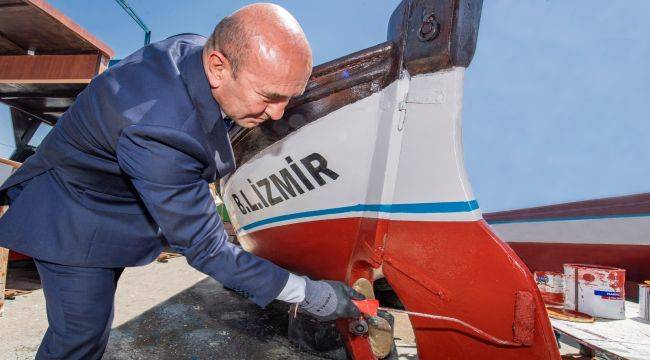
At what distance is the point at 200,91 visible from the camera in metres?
1.01

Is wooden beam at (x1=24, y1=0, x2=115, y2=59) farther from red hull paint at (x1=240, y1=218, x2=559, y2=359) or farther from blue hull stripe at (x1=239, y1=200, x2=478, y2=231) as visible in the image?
red hull paint at (x1=240, y1=218, x2=559, y2=359)

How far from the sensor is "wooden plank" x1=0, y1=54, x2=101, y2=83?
3516 millimetres

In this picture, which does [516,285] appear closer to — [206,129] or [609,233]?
[206,129]

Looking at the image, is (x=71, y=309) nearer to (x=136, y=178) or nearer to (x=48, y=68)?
(x=136, y=178)

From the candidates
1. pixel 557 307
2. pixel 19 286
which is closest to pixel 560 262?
pixel 557 307

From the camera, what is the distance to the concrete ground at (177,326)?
2145 millimetres

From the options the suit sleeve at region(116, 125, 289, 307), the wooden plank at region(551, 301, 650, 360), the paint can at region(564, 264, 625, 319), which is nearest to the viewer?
the suit sleeve at region(116, 125, 289, 307)

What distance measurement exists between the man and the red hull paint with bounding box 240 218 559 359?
340 mm

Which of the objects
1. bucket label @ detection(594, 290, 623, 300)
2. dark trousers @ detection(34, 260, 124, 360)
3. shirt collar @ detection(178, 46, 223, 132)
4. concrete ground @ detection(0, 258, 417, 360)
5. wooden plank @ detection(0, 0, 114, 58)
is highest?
wooden plank @ detection(0, 0, 114, 58)

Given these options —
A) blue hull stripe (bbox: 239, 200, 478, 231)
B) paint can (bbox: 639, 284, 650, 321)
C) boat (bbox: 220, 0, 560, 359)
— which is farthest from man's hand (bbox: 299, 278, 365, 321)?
paint can (bbox: 639, 284, 650, 321)

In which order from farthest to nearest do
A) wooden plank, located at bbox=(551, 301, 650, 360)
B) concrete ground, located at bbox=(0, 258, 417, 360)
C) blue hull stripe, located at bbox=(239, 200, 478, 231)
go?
concrete ground, located at bbox=(0, 258, 417, 360)
blue hull stripe, located at bbox=(239, 200, 478, 231)
wooden plank, located at bbox=(551, 301, 650, 360)

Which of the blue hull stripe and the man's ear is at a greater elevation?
the man's ear

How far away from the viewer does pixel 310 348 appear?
7.45 feet

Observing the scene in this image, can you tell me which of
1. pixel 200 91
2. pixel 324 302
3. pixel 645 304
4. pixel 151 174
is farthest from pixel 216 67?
pixel 645 304
